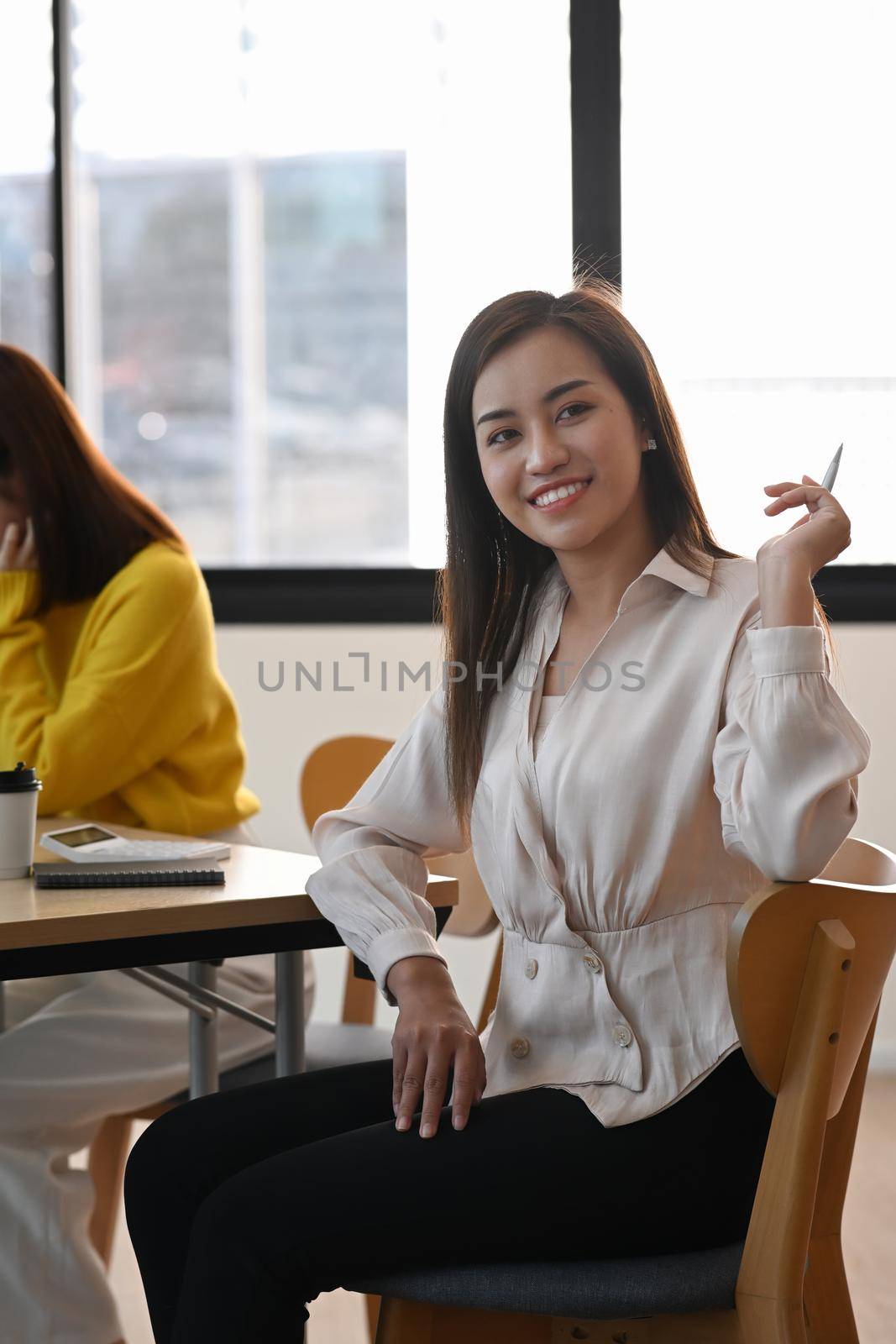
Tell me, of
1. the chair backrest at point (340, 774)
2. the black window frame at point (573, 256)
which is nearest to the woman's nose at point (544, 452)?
the chair backrest at point (340, 774)

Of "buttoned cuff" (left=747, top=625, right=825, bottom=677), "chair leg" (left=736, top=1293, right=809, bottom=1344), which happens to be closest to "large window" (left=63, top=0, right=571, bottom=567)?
"buttoned cuff" (left=747, top=625, right=825, bottom=677)

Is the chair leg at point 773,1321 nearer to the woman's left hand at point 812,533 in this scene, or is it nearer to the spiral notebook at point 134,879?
the woman's left hand at point 812,533

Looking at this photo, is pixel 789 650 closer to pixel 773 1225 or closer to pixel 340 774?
pixel 773 1225

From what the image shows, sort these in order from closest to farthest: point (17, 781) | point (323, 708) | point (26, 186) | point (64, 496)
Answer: point (17, 781) → point (64, 496) → point (323, 708) → point (26, 186)

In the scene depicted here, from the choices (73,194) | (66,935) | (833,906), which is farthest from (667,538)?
(73,194)

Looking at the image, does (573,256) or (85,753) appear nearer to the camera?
(85,753)

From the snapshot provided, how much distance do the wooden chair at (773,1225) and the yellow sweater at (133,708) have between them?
991mm

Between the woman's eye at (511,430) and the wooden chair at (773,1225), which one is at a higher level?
the woman's eye at (511,430)

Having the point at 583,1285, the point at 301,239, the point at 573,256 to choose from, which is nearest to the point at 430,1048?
the point at 583,1285

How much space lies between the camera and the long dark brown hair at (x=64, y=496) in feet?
6.89

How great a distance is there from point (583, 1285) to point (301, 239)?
3022 millimetres

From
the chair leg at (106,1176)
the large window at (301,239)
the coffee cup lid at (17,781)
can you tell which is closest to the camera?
the coffee cup lid at (17,781)

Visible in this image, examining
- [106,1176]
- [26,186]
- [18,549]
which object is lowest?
[106,1176]

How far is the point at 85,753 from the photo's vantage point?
6.33 feet
